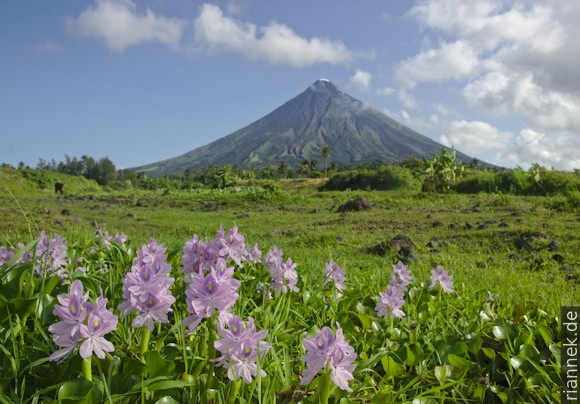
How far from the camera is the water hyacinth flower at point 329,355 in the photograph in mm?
1284

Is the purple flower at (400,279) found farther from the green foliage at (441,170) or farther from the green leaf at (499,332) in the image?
the green foliage at (441,170)

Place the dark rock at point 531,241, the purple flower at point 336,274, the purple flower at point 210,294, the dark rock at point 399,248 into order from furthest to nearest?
the dark rock at point 531,241 < the dark rock at point 399,248 < the purple flower at point 336,274 < the purple flower at point 210,294

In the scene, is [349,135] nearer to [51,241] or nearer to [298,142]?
[298,142]

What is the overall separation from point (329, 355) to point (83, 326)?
0.68 meters

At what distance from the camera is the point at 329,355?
4.21 feet

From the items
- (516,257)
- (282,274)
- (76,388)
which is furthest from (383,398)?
(516,257)

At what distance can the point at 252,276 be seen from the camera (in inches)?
121

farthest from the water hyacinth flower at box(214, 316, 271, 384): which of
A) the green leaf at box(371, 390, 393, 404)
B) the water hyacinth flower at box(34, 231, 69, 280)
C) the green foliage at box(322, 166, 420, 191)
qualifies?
the green foliage at box(322, 166, 420, 191)

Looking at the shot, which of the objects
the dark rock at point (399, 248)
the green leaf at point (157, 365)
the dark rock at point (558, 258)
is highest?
the green leaf at point (157, 365)

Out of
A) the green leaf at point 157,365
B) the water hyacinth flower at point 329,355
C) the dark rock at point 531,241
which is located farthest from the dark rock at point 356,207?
the water hyacinth flower at point 329,355

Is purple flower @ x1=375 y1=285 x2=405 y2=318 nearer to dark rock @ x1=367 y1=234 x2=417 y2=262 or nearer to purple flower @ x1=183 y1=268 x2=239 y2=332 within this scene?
purple flower @ x1=183 y1=268 x2=239 y2=332

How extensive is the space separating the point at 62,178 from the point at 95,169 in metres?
26.7

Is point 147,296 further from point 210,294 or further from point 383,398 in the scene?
point 383,398

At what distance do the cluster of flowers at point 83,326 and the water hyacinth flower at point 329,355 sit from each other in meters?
0.55
